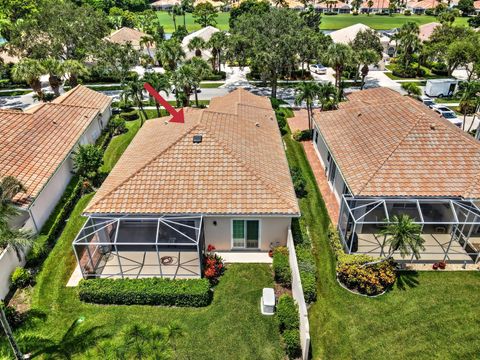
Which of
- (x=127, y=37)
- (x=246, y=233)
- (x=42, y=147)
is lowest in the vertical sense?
(x=246, y=233)

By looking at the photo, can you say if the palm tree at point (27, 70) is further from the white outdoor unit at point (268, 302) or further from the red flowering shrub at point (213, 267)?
the white outdoor unit at point (268, 302)

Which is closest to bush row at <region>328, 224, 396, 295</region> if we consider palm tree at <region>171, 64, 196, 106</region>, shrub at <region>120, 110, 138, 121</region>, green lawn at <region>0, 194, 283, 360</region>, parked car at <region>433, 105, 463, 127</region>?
green lawn at <region>0, 194, 283, 360</region>

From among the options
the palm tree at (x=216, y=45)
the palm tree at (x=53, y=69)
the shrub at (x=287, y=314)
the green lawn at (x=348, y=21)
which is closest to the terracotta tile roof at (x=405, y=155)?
the shrub at (x=287, y=314)

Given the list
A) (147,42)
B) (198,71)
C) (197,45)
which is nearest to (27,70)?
(198,71)

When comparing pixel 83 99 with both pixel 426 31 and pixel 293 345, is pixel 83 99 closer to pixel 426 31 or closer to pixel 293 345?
pixel 293 345

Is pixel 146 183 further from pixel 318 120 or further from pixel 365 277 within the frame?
pixel 318 120
